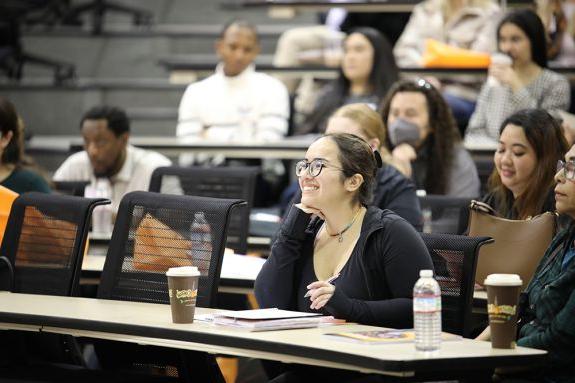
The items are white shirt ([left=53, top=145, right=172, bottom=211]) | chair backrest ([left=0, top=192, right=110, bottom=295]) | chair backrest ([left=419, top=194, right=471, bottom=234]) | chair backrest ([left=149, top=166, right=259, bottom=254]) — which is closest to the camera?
chair backrest ([left=0, top=192, right=110, bottom=295])

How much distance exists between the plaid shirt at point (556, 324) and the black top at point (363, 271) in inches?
14.1

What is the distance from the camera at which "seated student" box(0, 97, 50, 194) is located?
18.5ft

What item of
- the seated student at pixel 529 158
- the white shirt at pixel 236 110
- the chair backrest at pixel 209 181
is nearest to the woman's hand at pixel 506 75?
the white shirt at pixel 236 110

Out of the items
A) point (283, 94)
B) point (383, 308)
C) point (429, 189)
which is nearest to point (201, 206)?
point (383, 308)

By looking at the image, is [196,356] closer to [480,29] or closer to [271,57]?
[480,29]

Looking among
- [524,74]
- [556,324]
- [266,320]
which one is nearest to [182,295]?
[266,320]

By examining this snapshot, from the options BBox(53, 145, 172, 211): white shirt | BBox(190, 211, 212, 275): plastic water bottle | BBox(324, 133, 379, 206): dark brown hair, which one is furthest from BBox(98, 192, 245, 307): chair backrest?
BBox(53, 145, 172, 211): white shirt

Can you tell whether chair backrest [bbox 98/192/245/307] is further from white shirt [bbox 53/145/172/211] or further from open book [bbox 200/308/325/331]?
Answer: white shirt [bbox 53/145/172/211]

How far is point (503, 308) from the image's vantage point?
3.34 m

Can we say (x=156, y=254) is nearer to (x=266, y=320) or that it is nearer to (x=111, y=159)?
(x=266, y=320)

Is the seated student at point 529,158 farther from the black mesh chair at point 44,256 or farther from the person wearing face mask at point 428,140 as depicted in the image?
the black mesh chair at point 44,256

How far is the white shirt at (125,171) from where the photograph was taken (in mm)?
6812

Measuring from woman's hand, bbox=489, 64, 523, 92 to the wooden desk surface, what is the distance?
343 centimetres

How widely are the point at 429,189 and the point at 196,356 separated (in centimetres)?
262
